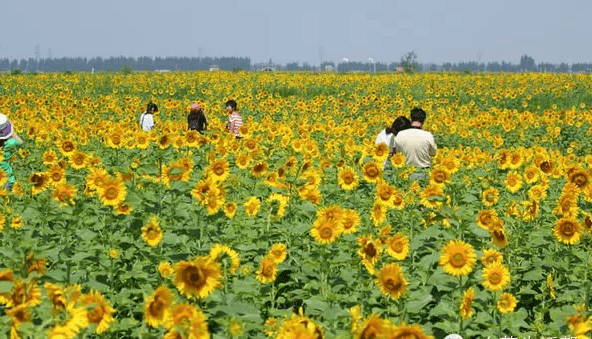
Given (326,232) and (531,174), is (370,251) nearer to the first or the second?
(326,232)

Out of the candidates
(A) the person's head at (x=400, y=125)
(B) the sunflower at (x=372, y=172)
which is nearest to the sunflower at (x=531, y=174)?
(B) the sunflower at (x=372, y=172)

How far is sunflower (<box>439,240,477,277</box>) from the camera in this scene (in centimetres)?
370

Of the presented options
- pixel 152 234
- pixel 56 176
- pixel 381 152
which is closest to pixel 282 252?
pixel 152 234

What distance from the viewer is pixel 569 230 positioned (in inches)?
180

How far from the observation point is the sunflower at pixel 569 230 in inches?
A: 180

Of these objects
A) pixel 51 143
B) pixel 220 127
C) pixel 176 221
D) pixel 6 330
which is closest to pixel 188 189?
pixel 176 221

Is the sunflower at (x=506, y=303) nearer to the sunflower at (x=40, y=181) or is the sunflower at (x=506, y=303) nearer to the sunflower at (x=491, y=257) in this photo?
the sunflower at (x=491, y=257)

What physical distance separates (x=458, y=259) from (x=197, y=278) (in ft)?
5.00

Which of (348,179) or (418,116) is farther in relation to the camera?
(418,116)

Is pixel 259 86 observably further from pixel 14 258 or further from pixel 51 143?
pixel 14 258

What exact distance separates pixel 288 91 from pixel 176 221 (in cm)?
2154

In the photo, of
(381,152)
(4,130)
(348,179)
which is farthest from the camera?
(4,130)

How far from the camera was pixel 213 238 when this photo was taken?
485 centimetres

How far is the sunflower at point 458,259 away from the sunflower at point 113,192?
2.20 m
